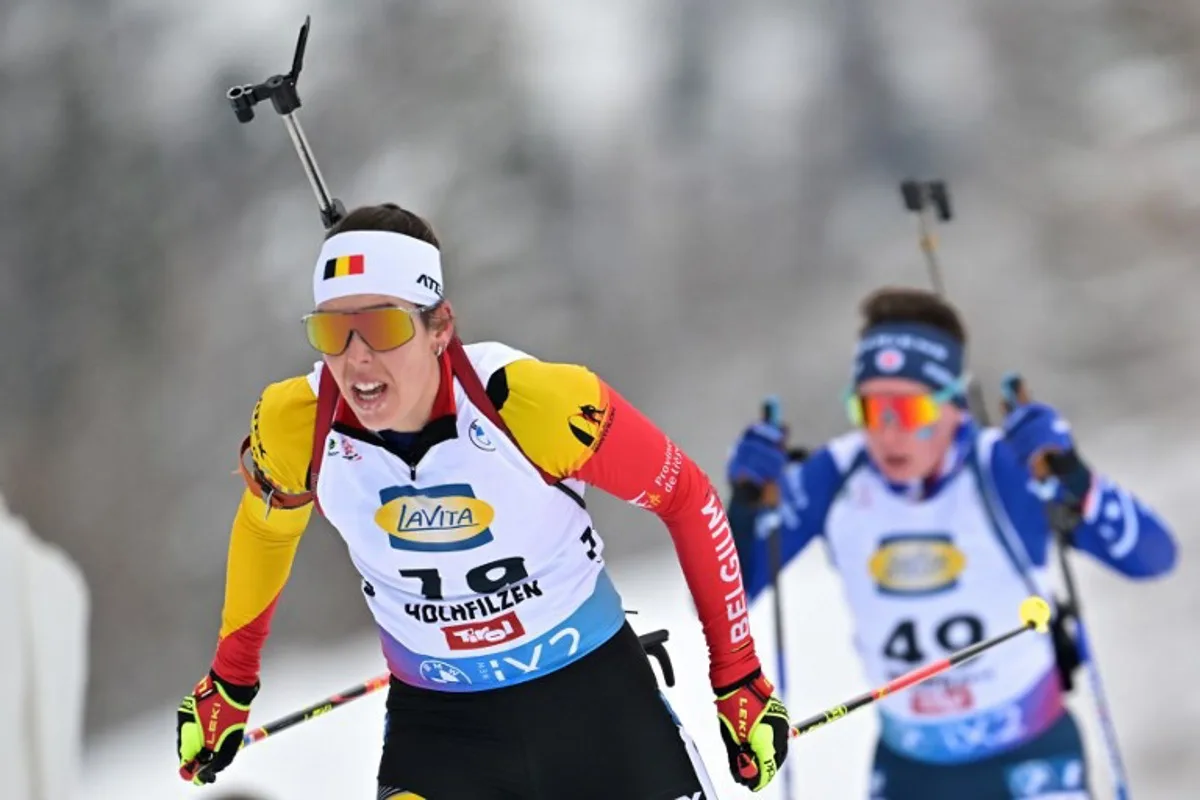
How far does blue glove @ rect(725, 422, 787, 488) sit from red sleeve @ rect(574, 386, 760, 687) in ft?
6.16

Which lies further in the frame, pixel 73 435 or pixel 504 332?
pixel 504 332

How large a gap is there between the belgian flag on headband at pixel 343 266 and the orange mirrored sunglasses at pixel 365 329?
10 cm

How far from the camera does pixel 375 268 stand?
267cm

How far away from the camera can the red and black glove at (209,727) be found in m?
3.01

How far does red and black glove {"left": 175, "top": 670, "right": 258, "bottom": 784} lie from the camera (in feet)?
9.88

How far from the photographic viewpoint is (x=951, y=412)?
15.3 feet

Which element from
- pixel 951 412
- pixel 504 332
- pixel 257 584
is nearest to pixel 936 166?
pixel 504 332

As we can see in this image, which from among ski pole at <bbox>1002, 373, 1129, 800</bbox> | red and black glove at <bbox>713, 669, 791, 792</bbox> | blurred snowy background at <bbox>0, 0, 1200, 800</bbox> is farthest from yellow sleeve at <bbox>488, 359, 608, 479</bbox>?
blurred snowy background at <bbox>0, 0, 1200, 800</bbox>

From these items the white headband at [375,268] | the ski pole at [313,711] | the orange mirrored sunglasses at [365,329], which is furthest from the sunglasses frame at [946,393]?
the orange mirrored sunglasses at [365,329]

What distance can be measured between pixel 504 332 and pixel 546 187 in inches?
66.9

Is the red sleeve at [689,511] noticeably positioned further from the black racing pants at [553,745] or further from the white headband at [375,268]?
the white headband at [375,268]

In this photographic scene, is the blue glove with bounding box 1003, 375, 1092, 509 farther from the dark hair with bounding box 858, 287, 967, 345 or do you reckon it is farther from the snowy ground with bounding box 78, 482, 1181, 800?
the snowy ground with bounding box 78, 482, 1181, 800

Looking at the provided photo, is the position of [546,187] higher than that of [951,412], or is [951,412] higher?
[546,187]

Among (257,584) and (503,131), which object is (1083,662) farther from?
(503,131)
